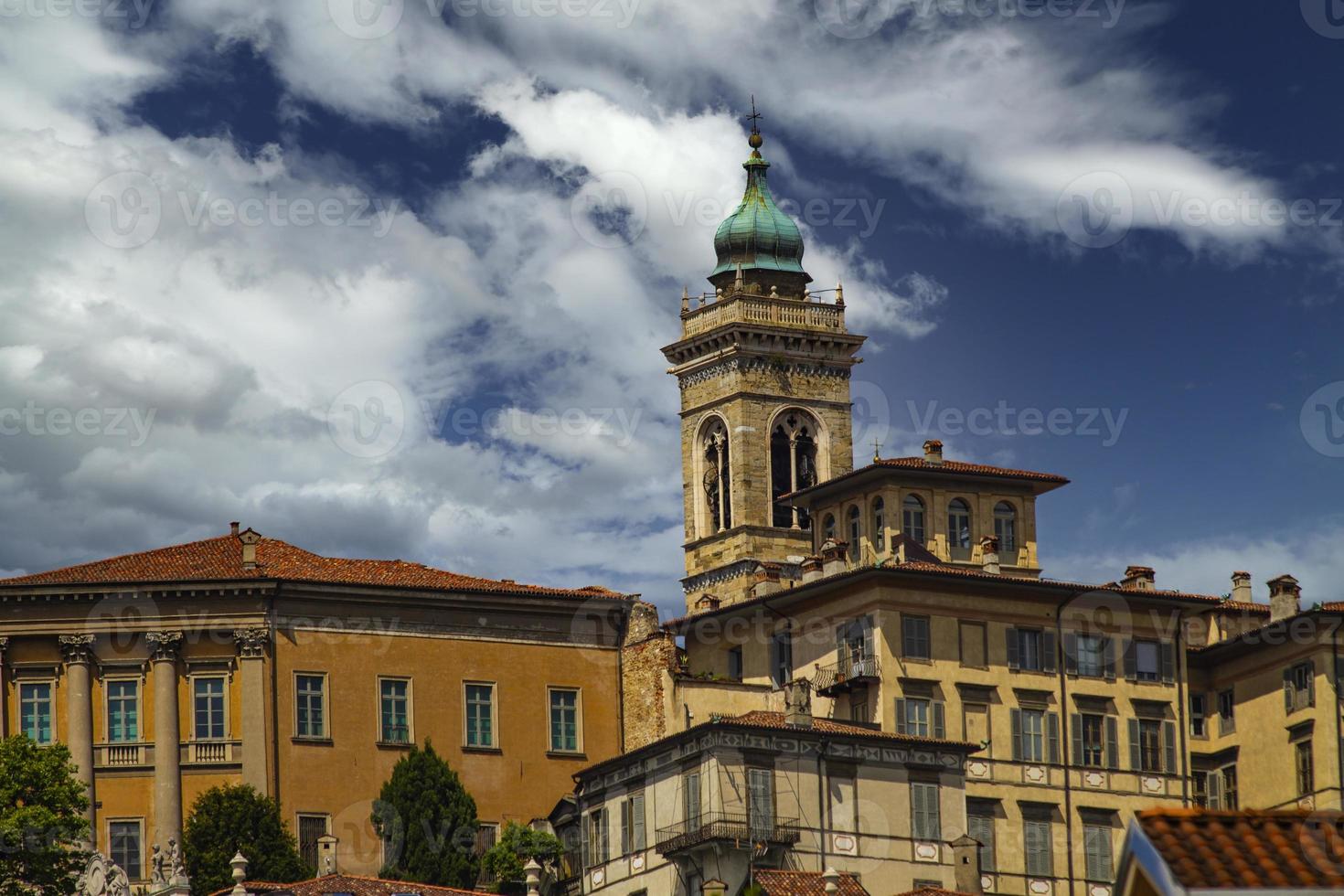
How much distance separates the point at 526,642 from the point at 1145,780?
58.1ft

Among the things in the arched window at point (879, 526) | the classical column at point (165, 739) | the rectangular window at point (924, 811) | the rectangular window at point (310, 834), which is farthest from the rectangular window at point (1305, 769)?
the classical column at point (165, 739)

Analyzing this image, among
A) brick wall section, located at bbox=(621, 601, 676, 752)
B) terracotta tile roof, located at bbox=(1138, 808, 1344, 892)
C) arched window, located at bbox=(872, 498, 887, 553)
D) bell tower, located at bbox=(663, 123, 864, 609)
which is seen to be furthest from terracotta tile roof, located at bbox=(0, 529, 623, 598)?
terracotta tile roof, located at bbox=(1138, 808, 1344, 892)

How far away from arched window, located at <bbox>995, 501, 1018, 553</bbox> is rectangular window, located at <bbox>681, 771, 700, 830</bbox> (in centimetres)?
1975

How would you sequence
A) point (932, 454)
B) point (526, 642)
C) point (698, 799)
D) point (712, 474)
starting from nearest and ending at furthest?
point (698, 799)
point (526, 642)
point (932, 454)
point (712, 474)

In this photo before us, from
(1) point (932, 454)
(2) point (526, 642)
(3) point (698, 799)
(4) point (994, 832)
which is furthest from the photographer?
(1) point (932, 454)

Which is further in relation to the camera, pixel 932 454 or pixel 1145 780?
pixel 932 454

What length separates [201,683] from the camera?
72.7 m

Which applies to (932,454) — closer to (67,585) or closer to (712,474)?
(67,585)

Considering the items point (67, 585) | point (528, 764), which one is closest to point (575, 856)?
point (528, 764)

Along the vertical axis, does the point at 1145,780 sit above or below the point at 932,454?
below

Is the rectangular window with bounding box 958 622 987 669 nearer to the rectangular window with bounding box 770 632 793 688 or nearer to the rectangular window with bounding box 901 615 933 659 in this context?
the rectangular window with bounding box 901 615 933 659

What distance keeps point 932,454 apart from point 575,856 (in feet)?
63.0

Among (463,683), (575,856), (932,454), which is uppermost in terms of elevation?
(932,454)

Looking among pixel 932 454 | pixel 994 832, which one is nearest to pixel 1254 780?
pixel 994 832
